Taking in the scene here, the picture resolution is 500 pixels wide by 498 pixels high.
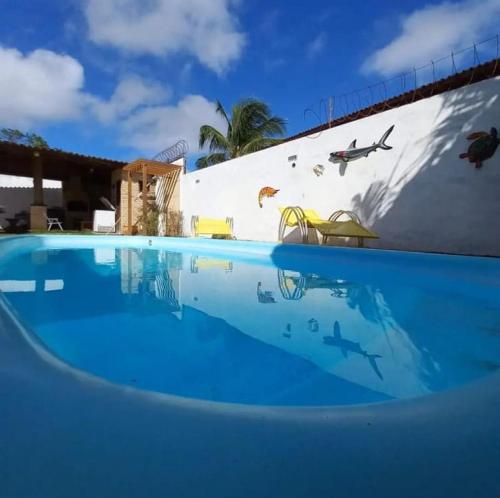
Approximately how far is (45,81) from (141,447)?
105ft

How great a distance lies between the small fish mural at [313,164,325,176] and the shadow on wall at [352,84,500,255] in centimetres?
171

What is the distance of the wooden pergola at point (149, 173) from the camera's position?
11.8 metres

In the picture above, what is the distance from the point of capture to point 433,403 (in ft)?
2.78

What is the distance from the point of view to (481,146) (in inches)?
209

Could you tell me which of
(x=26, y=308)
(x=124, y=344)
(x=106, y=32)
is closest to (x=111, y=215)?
(x=106, y=32)

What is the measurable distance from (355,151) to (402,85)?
278cm

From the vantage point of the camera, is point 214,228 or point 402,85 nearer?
point 402,85

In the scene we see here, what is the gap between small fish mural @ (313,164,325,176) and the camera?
26.0 ft

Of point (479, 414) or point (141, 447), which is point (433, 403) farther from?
point (141, 447)

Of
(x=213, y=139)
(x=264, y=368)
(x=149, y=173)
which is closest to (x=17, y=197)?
(x=149, y=173)

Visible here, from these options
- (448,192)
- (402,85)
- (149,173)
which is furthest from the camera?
(149,173)

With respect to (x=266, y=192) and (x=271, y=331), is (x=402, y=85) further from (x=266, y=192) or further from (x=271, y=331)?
(x=271, y=331)

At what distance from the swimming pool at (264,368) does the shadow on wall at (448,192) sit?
1614 millimetres

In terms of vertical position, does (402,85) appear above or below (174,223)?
above
